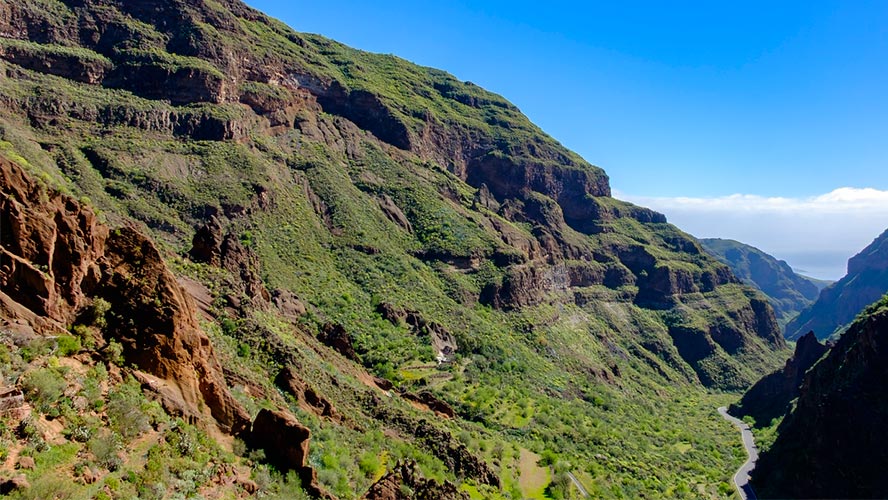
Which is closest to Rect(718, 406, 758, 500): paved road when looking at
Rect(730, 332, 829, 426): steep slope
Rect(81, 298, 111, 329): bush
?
Rect(730, 332, 829, 426): steep slope

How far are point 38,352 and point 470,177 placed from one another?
136 meters

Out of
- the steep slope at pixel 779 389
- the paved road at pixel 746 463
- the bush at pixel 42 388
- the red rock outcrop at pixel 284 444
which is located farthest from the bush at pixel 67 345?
the steep slope at pixel 779 389

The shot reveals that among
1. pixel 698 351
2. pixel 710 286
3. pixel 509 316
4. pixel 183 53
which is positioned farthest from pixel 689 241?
pixel 183 53

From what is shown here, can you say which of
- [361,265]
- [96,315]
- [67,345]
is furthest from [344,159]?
[67,345]

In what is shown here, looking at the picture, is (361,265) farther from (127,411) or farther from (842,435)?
(127,411)

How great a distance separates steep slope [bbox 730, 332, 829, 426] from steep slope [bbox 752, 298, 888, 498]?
30231 mm

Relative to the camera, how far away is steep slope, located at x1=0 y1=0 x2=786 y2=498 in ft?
123

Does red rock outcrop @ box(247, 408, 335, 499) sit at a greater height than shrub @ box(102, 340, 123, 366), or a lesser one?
lesser

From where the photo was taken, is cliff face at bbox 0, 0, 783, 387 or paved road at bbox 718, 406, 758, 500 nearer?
paved road at bbox 718, 406, 758, 500

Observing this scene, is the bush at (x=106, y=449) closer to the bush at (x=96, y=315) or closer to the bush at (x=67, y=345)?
the bush at (x=67, y=345)

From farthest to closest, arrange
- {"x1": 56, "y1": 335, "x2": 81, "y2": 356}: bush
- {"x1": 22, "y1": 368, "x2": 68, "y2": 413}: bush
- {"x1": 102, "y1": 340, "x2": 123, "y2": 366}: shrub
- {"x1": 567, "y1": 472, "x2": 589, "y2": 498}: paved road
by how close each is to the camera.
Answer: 1. {"x1": 567, "y1": 472, "x2": 589, "y2": 498}: paved road
2. {"x1": 102, "y1": 340, "x2": 123, "y2": 366}: shrub
3. {"x1": 56, "y1": 335, "x2": 81, "y2": 356}: bush
4. {"x1": 22, "y1": 368, "x2": 68, "y2": 413}: bush

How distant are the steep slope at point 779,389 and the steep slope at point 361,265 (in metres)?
9.65

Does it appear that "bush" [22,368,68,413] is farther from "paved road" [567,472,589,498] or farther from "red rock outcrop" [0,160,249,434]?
"paved road" [567,472,589,498]

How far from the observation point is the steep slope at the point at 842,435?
52.3 m
